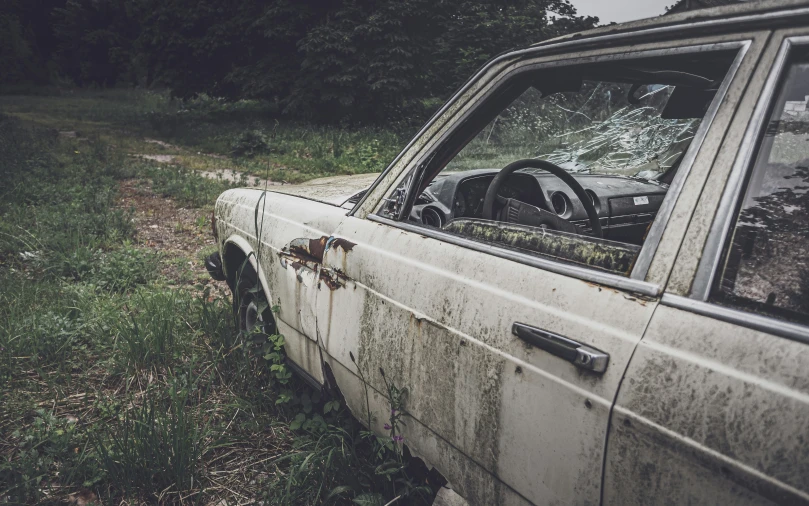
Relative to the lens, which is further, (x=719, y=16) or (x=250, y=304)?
(x=250, y=304)

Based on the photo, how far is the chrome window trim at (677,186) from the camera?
1.11 metres

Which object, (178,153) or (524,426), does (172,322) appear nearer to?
(524,426)

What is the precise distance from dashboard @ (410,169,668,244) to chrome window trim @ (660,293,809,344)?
1022 mm

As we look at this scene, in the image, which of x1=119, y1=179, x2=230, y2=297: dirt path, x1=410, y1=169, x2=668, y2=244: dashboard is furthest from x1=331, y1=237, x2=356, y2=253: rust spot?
x1=119, y1=179, x2=230, y2=297: dirt path

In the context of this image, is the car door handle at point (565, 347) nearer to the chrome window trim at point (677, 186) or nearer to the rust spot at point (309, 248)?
the chrome window trim at point (677, 186)

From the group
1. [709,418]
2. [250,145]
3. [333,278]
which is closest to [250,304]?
[333,278]

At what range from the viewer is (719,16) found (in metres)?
1.18

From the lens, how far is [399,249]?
5.46ft

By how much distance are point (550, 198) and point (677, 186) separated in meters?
1.31

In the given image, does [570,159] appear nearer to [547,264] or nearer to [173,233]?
[547,264]

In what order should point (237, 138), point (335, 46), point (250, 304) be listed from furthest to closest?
point (335, 46) < point (237, 138) < point (250, 304)

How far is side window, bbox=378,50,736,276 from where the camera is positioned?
4.91ft

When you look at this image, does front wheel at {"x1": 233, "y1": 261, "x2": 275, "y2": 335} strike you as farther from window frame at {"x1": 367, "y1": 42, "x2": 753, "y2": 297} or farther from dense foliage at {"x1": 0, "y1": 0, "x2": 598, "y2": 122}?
dense foliage at {"x1": 0, "y1": 0, "x2": 598, "y2": 122}

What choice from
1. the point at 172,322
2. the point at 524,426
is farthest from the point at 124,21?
the point at 524,426
